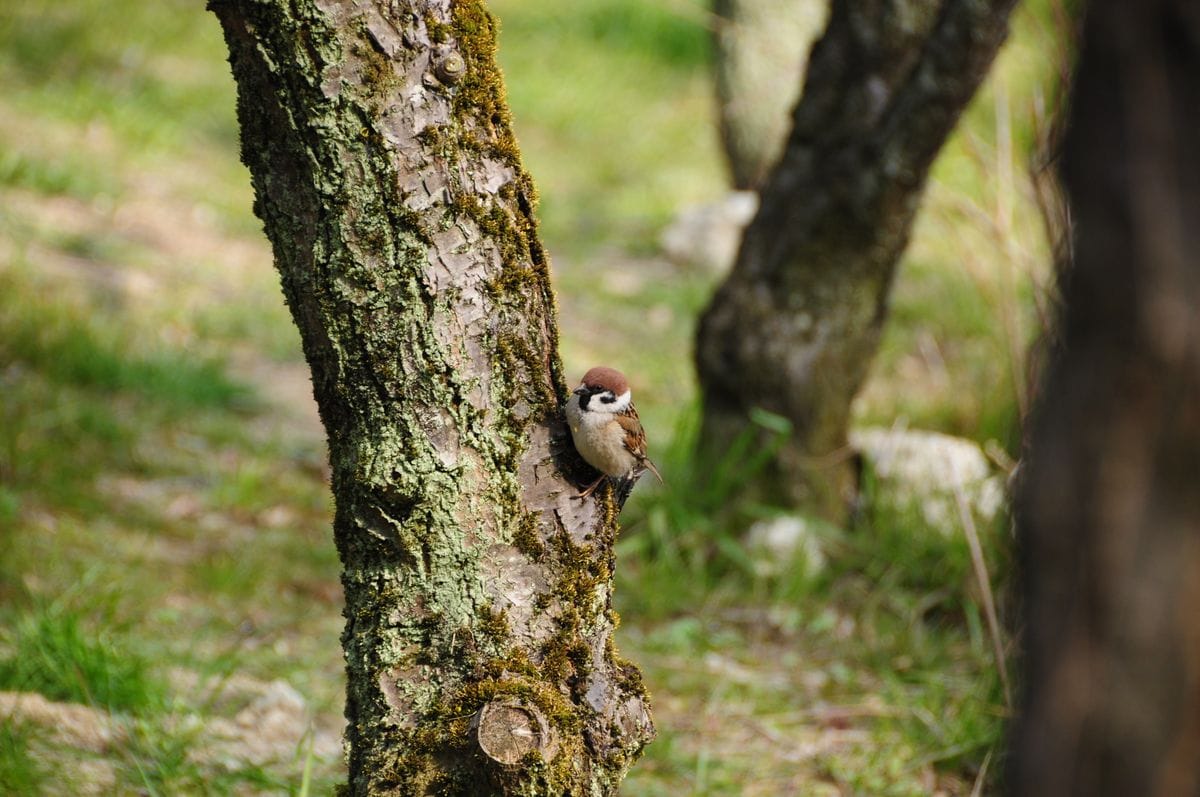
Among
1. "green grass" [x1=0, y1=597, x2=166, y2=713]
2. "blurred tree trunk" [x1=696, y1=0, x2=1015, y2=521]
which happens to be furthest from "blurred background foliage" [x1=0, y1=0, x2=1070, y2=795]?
"blurred tree trunk" [x1=696, y1=0, x2=1015, y2=521]

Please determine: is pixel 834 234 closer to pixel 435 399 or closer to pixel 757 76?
pixel 435 399

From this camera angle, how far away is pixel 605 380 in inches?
100

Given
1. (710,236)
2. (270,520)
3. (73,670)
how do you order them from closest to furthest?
(73,670), (270,520), (710,236)

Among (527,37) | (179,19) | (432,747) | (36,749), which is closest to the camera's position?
(432,747)

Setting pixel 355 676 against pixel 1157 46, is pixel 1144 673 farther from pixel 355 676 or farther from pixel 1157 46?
pixel 355 676

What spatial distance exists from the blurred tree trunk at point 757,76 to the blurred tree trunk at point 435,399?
5953 millimetres

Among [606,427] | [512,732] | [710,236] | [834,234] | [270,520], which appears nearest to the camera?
[512,732]

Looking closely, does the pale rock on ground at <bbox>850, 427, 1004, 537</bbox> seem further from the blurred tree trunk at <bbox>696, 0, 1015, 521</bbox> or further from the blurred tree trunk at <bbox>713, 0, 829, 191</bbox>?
the blurred tree trunk at <bbox>713, 0, 829, 191</bbox>

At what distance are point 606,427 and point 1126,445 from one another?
1.25m

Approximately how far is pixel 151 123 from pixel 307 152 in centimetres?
646

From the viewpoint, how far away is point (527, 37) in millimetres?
10680

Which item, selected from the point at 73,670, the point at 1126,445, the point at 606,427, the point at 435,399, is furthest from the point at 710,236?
the point at 1126,445

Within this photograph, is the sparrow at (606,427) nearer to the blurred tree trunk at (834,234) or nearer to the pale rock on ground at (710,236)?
the blurred tree trunk at (834,234)

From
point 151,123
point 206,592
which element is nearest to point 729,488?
point 206,592
